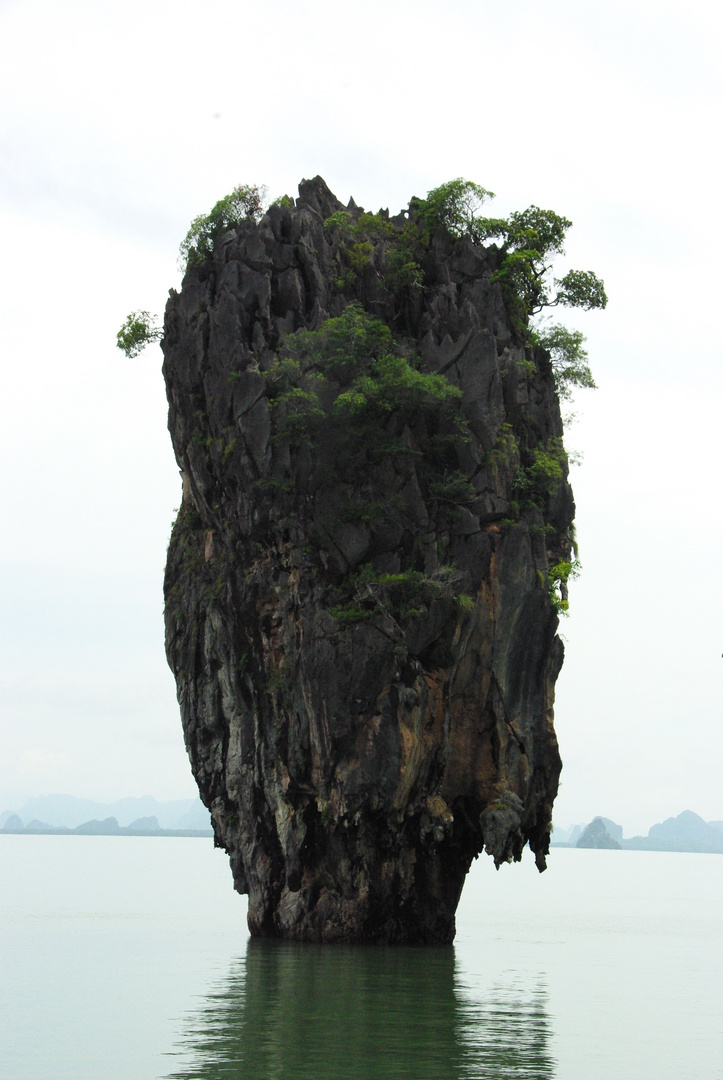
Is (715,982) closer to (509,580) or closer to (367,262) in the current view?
(509,580)

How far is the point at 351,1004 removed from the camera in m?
21.7

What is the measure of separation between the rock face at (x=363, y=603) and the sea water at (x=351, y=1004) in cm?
267

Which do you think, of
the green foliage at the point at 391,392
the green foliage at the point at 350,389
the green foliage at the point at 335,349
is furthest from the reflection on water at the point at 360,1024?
the green foliage at the point at 335,349

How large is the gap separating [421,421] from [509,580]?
4.85 m

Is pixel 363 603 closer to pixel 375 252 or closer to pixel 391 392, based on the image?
pixel 391 392

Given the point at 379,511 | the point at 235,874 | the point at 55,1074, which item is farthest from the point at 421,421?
the point at 55,1074

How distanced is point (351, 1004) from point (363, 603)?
10.3 meters

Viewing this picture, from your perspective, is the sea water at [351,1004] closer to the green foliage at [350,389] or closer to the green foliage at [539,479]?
the green foliage at [539,479]

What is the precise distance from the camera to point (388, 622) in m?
28.6

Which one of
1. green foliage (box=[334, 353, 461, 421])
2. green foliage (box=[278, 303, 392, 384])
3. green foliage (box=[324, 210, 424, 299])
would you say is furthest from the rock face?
green foliage (box=[334, 353, 461, 421])

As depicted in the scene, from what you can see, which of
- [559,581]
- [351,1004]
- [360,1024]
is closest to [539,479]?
[559,581]

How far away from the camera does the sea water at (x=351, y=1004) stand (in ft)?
57.6

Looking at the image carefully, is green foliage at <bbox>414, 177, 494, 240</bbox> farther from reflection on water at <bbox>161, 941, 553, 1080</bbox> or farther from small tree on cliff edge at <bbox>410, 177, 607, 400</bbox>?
reflection on water at <bbox>161, 941, 553, 1080</bbox>

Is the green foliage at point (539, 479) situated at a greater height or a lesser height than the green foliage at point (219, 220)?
lesser
